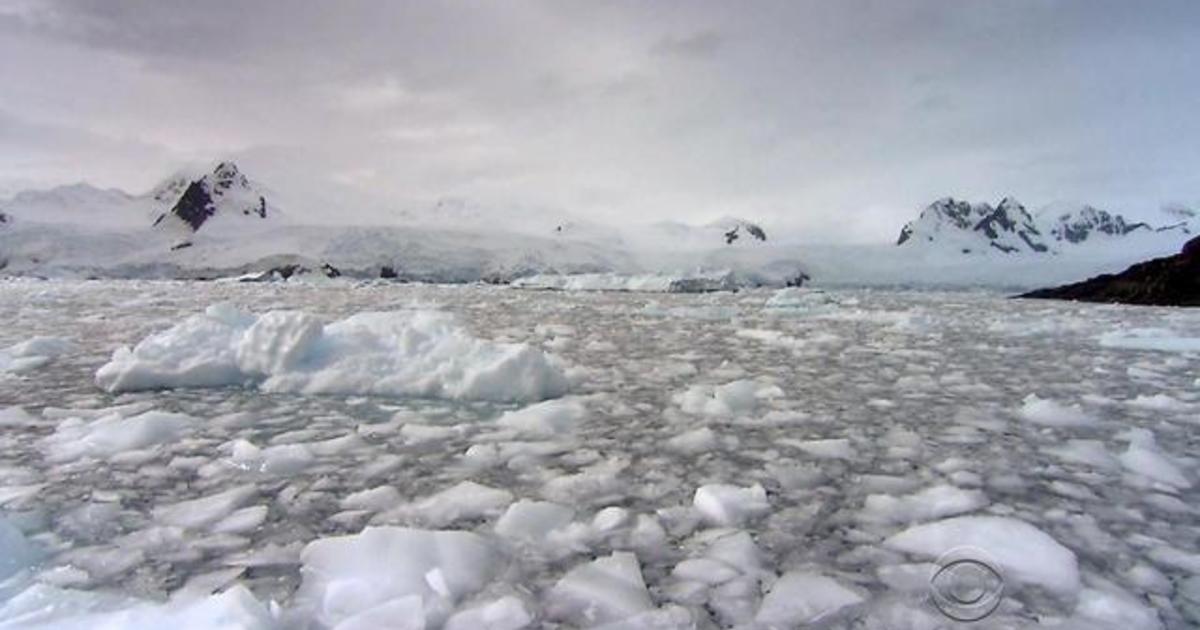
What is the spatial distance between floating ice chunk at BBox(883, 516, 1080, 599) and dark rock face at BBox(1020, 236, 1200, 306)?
44364mm

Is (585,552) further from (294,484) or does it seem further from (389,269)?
(389,269)

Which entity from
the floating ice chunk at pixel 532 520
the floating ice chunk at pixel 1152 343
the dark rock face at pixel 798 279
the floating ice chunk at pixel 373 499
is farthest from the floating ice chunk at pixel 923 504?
the dark rock face at pixel 798 279

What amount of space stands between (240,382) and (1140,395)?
7504 millimetres

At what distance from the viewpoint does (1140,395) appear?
21.4 ft

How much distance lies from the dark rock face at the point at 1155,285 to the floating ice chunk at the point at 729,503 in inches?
1752

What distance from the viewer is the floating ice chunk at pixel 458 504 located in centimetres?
318

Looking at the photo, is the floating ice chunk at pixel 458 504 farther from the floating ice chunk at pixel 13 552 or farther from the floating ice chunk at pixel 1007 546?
the floating ice chunk at pixel 1007 546

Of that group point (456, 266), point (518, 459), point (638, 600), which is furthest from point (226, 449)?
point (456, 266)

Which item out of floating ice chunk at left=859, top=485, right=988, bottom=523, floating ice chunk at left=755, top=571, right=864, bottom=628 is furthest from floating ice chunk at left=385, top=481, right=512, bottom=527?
floating ice chunk at left=859, top=485, right=988, bottom=523

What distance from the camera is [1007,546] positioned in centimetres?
282

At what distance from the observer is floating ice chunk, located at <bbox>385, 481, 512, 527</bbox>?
318 cm

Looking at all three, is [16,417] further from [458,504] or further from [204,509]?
[458,504]

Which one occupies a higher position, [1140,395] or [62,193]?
[62,193]

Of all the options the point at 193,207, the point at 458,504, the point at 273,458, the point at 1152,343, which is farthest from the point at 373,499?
the point at 193,207
